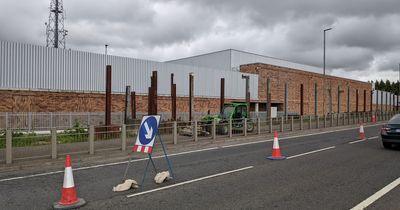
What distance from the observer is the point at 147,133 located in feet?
27.8

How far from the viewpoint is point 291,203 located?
6488mm

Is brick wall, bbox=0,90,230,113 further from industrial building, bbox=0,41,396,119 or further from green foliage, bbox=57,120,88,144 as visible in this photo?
green foliage, bbox=57,120,88,144

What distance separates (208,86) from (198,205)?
3629 cm

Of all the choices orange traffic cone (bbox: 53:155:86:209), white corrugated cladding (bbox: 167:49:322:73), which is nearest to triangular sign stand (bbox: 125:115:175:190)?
orange traffic cone (bbox: 53:155:86:209)

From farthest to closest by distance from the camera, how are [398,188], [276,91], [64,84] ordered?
[276,91], [64,84], [398,188]

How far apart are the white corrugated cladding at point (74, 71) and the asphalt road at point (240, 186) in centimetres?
1984

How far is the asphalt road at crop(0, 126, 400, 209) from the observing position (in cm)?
653

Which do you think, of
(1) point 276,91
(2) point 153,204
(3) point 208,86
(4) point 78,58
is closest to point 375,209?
(2) point 153,204

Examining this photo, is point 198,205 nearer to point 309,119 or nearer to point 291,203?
point 291,203

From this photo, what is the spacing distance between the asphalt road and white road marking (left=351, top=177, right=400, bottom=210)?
0.30 feet

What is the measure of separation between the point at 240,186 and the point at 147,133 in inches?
96.8

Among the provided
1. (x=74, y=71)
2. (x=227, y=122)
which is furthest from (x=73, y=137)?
(x=74, y=71)

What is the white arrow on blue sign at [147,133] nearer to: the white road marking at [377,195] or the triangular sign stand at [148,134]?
the triangular sign stand at [148,134]

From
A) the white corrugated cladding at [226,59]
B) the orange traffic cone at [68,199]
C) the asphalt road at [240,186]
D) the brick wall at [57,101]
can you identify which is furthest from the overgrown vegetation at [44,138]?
the white corrugated cladding at [226,59]
